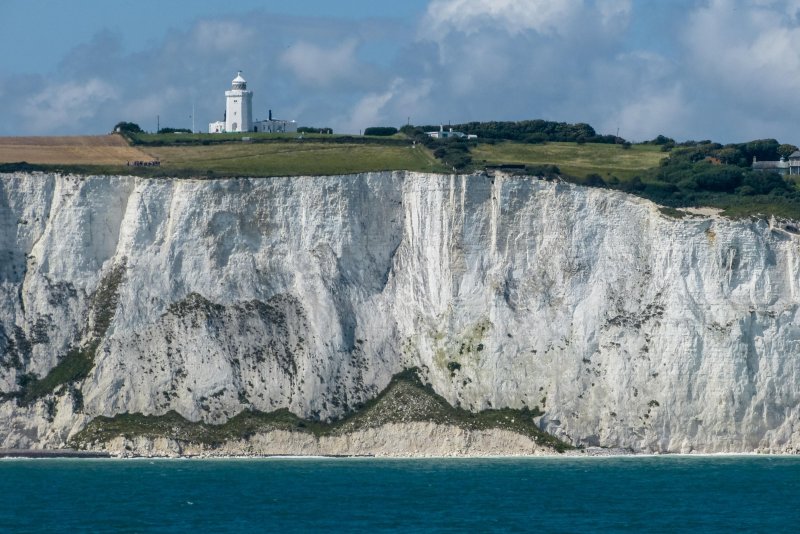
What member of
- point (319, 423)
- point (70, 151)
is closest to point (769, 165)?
point (319, 423)

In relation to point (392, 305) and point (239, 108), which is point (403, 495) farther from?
point (239, 108)

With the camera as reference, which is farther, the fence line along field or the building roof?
the building roof

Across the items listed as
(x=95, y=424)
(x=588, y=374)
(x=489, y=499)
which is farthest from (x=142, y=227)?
(x=489, y=499)

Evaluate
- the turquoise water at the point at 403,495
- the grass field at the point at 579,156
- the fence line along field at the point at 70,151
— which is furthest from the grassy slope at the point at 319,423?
the fence line along field at the point at 70,151

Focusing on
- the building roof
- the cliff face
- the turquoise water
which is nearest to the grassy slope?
the cliff face

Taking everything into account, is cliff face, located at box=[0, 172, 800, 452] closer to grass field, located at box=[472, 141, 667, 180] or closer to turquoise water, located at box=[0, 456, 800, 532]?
turquoise water, located at box=[0, 456, 800, 532]

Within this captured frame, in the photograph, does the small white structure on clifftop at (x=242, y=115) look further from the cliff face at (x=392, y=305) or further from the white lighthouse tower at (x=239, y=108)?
the cliff face at (x=392, y=305)

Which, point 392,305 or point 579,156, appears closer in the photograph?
point 392,305
